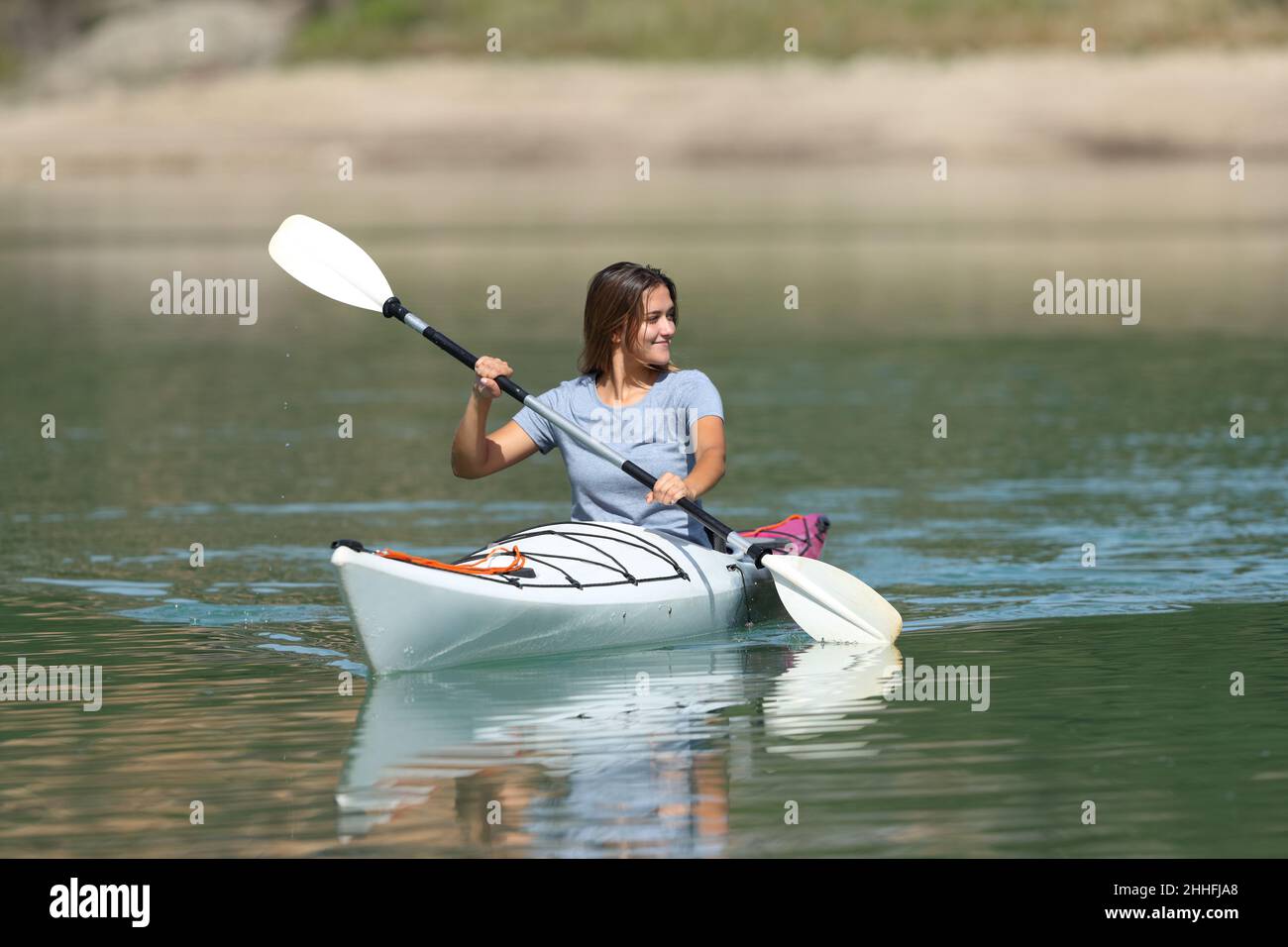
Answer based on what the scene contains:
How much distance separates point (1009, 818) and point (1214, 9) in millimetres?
45103

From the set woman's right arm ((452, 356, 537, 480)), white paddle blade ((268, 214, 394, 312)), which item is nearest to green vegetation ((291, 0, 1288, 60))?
white paddle blade ((268, 214, 394, 312))

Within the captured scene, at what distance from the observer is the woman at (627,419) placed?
30.4ft

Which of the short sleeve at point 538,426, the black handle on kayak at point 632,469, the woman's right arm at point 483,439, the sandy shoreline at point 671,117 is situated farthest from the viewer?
the sandy shoreline at point 671,117

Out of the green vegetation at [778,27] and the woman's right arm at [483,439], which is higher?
the green vegetation at [778,27]

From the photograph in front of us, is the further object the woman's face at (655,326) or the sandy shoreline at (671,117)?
the sandy shoreline at (671,117)

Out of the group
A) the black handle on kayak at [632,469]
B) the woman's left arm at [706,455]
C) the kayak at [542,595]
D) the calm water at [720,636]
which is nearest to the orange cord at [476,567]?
the kayak at [542,595]

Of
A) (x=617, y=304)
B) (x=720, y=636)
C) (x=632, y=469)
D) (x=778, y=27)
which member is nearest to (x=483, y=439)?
(x=632, y=469)

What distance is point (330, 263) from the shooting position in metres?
10.8

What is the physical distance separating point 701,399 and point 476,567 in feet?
3.78

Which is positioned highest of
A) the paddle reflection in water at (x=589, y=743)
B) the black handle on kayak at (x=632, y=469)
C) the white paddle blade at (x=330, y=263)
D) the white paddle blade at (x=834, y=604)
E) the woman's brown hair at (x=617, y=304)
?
the white paddle blade at (x=330, y=263)

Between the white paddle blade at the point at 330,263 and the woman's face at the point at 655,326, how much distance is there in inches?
70.7

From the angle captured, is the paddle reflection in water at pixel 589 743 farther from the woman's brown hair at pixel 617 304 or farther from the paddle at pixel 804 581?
the woman's brown hair at pixel 617 304
